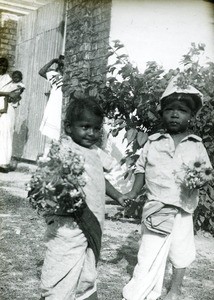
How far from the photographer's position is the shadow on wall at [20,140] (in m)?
10.9

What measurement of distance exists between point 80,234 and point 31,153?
796cm

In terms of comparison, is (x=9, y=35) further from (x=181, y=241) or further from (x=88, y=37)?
(x=181, y=241)

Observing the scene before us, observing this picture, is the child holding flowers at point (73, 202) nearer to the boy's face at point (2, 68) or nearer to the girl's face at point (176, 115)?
the girl's face at point (176, 115)

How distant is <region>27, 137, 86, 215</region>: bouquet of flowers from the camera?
2.33m

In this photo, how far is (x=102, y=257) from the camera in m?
4.15

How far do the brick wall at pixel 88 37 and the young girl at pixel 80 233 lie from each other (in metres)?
3.23

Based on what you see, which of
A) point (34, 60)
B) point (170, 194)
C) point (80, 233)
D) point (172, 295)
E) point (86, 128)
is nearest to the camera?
point (80, 233)

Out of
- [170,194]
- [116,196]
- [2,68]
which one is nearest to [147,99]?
[170,194]

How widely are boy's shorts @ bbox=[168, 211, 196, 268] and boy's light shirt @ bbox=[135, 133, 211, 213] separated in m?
0.09

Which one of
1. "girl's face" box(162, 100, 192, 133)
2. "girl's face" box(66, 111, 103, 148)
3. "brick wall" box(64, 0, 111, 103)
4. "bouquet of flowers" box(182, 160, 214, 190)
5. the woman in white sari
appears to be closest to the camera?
"girl's face" box(66, 111, 103, 148)

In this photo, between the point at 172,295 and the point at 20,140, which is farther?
the point at 20,140

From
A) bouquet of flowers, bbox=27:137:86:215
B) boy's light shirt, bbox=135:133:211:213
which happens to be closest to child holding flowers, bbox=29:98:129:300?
bouquet of flowers, bbox=27:137:86:215

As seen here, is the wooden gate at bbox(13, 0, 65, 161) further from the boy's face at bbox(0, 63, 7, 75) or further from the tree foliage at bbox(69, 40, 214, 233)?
the tree foliage at bbox(69, 40, 214, 233)

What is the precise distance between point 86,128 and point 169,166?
67cm
